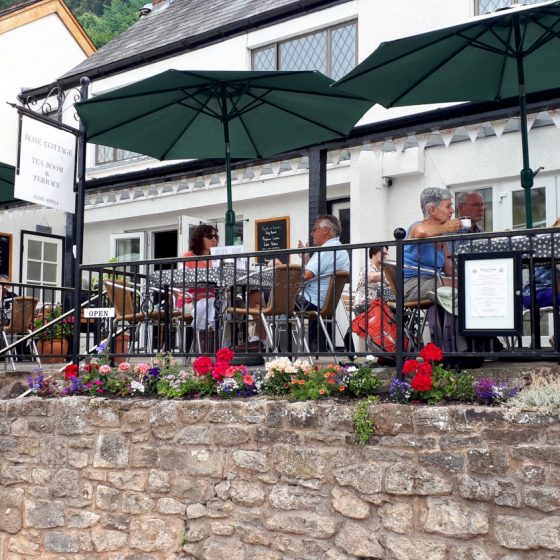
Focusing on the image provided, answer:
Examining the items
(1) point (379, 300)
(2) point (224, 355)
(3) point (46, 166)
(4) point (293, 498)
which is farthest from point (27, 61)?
(4) point (293, 498)

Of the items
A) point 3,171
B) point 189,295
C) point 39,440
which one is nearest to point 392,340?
point 189,295

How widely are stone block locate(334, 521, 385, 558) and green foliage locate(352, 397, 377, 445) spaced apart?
0.51m

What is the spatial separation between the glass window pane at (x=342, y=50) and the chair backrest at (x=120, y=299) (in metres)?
5.64

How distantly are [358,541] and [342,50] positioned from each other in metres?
8.01

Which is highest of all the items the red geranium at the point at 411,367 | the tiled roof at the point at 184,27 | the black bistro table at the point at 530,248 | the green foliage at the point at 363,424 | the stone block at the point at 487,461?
the tiled roof at the point at 184,27

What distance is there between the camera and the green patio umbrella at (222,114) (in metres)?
6.59

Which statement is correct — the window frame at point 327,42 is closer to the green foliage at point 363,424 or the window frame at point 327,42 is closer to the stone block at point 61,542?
the green foliage at point 363,424

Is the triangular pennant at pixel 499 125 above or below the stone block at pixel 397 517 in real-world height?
above

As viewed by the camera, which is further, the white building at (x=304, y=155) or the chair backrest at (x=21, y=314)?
the white building at (x=304, y=155)

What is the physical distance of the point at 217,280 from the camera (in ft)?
20.6

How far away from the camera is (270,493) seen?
5039 mm

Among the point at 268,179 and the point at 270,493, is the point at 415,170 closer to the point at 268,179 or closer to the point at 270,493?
the point at 268,179

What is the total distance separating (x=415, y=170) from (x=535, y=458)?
625 centimetres

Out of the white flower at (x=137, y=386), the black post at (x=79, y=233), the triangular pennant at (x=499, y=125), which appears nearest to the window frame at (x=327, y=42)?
the triangular pennant at (x=499, y=125)
